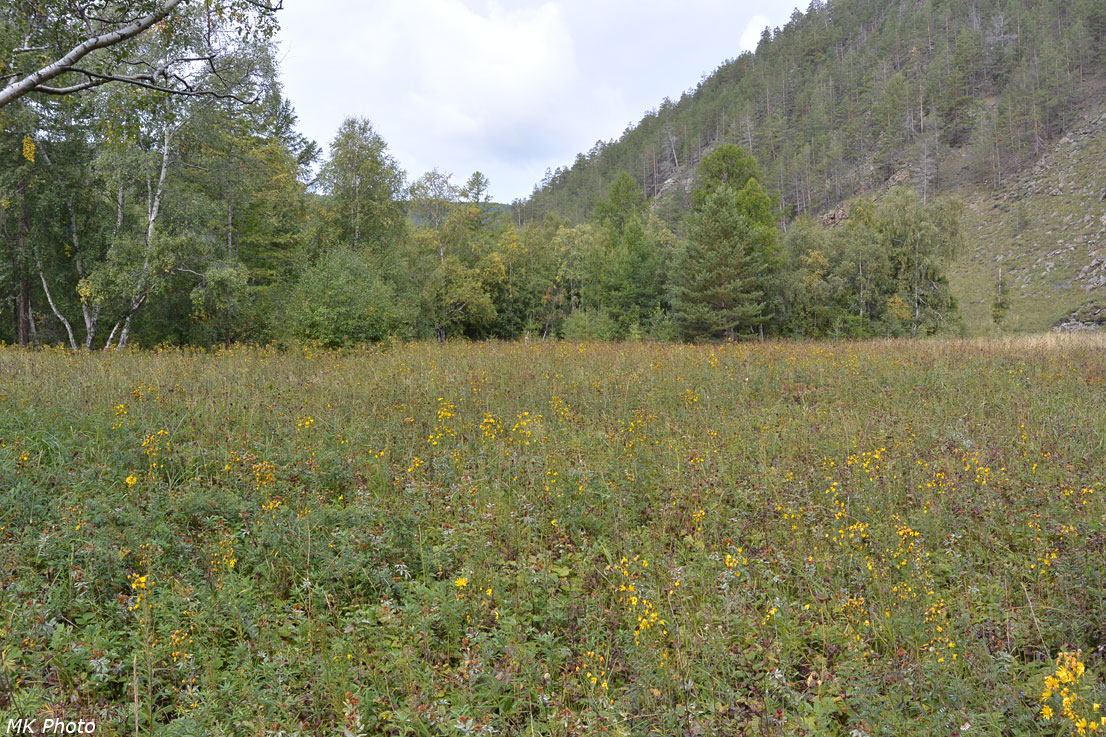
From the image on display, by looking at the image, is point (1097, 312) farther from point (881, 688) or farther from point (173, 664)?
point (173, 664)

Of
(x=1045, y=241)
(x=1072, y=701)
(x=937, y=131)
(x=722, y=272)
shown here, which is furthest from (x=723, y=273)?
(x=937, y=131)

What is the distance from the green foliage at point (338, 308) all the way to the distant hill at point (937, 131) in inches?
1605

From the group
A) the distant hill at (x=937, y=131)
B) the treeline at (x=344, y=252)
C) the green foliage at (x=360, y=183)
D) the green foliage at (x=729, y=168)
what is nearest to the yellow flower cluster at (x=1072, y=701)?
the treeline at (x=344, y=252)

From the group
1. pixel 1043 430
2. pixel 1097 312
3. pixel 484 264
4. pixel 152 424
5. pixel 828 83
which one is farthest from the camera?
pixel 828 83

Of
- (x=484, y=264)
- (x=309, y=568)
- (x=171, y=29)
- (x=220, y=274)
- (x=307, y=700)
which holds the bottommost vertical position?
(x=307, y=700)

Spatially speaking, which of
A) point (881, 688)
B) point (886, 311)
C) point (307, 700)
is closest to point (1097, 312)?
point (886, 311)

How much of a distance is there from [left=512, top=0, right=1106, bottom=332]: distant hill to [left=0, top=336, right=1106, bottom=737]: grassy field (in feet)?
137

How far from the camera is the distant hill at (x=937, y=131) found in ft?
142

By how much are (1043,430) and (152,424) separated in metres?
9.54

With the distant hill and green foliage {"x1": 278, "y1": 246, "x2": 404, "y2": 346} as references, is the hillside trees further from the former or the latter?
the distant hill

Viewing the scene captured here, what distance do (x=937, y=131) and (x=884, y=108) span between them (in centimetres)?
961

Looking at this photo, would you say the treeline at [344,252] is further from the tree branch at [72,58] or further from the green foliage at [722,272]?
the tree branch at [72,58]

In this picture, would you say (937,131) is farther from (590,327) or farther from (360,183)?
(360,183)

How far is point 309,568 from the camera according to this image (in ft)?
11.4
